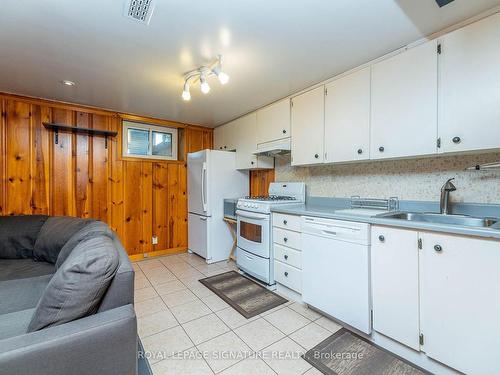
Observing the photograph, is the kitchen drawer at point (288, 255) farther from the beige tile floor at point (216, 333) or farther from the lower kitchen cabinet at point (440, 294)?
the lower kitchen cabinet at point (440, 294)

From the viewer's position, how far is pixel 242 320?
2072mm

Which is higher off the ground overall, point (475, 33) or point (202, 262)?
point (475, 33)

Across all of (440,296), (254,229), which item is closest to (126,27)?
(254,229)

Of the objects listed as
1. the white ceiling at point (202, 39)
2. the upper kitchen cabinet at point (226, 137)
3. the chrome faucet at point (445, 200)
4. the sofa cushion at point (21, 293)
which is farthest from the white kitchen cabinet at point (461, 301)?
the upper kitchen cabinet at point (226, 137)

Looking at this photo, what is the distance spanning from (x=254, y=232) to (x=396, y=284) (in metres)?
1.54

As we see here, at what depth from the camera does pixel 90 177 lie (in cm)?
332

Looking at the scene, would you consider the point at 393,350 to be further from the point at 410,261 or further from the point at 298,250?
the point at 298,250

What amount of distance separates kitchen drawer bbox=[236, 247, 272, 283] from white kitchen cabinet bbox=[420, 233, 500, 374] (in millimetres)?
1485

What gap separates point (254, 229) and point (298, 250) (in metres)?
0.65

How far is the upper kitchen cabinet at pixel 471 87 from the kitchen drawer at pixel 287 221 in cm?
127

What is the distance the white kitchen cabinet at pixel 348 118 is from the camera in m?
2.10

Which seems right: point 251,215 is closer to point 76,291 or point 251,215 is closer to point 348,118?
point 348,118

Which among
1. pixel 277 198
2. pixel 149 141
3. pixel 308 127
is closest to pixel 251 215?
pixel 277 198

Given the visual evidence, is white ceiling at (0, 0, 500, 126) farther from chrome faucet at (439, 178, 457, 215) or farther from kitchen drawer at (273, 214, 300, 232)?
kitchen drawer at (273, 214, 300, 232)
